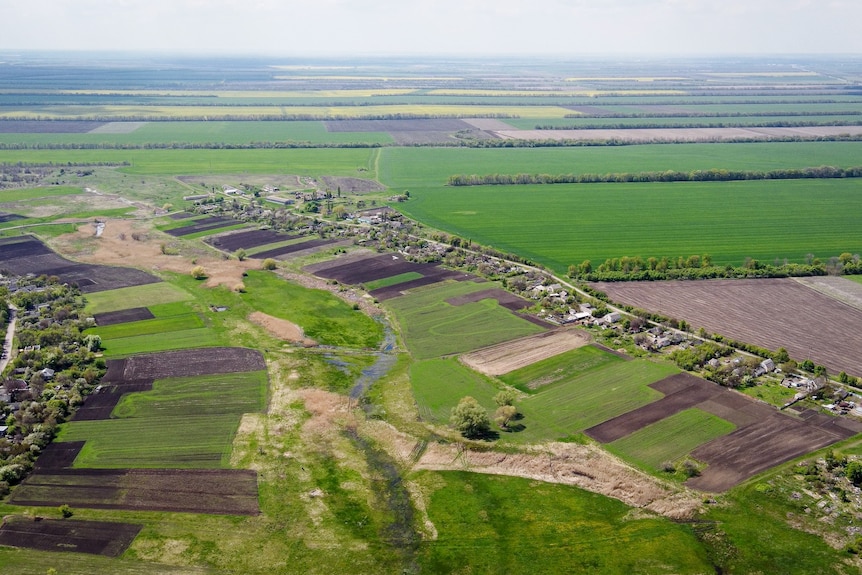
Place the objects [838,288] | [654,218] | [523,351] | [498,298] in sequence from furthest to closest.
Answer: [654,218] → [838,288] → [498,298] → [523,351]

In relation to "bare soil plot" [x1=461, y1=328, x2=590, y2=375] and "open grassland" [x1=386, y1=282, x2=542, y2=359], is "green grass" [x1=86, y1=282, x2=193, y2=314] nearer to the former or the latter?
"open grassland" [x1=386, y1=282, x2=542, y2=359]

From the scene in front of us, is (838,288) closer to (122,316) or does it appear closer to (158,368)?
(158,368)

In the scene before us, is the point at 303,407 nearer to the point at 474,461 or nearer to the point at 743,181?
the point at 474,461

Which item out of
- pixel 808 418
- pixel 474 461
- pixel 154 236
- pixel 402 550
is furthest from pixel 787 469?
pixel 154 236

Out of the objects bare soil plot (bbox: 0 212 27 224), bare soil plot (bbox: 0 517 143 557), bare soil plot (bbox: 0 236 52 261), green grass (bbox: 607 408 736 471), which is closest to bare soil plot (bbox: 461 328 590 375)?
green grass (bbox: 607 408 736 471)

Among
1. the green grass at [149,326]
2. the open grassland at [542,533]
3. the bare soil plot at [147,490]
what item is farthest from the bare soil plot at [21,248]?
the open grassland at [542,533]

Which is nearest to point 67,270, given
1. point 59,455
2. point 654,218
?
point 59,455
